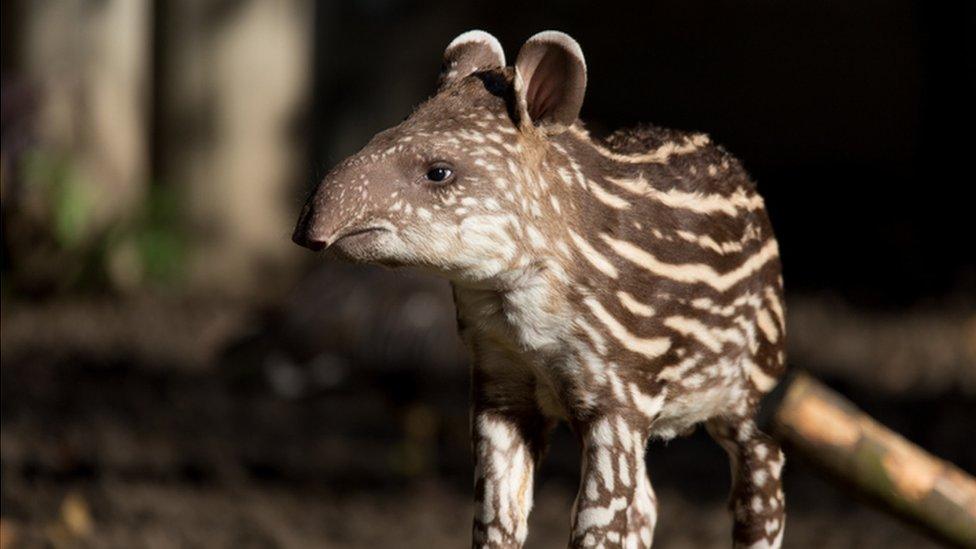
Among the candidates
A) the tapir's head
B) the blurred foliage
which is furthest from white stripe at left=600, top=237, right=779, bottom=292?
the blurred foliage

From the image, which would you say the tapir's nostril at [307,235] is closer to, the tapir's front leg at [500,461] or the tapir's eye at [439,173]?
the tapir's eye at [439,173]

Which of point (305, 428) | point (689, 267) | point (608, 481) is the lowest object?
point (305, 428)

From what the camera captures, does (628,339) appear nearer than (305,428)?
Yes

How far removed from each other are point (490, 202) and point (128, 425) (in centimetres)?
583

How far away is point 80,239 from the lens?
30.3 feet

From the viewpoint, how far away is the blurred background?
662 cm

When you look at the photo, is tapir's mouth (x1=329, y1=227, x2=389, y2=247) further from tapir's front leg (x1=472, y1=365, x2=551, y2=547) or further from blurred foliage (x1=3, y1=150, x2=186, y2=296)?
blurred foliage (x1=3, y1=150, x2=186, y2=296)

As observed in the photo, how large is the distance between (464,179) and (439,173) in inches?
1.3

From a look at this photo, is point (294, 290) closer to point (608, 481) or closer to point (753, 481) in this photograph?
point (753, 481)

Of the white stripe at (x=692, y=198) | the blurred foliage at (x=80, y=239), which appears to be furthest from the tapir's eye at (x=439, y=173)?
the blurred foliage at (x=80, y=239)

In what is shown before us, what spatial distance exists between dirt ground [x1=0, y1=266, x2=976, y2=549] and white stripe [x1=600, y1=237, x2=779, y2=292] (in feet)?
13.2

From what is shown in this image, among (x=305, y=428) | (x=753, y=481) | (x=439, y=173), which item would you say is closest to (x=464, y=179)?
(x=439, y=173)

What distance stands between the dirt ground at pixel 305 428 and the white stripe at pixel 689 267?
4.03 m

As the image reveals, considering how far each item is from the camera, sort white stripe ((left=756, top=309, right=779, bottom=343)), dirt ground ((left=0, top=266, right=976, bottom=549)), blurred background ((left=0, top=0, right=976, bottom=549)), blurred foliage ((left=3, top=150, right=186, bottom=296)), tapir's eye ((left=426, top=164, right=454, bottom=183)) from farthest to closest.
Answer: blurred foliage ((left=3, top=150, right=186, bottom=296)), blurred background ((left=0, top=0, right=976, bottom=549)), dirt ground ((left=0, top=266, right=976, bottom=549)), white stripe ((left=756, top=309, right=779, bottom=343)), tapir's eye ((left=426, top=164, right=454, bottom=183))
